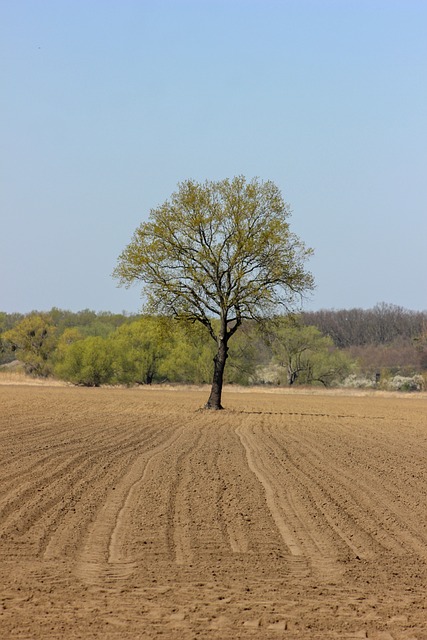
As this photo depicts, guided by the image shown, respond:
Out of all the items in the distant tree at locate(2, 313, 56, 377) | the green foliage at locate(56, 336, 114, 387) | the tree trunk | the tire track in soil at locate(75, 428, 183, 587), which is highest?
the distant tree at locate(2, 313, 56, 377)

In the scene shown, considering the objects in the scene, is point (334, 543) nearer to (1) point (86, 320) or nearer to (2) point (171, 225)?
(2) point (171, 225)

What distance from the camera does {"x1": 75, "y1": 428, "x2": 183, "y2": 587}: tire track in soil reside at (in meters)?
8.33

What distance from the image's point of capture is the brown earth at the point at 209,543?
700 centimetres

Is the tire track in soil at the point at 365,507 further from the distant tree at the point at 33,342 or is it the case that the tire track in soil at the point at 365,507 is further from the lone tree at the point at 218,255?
the distant tree at the point at 33,342

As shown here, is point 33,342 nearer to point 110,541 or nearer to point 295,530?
point 295,530

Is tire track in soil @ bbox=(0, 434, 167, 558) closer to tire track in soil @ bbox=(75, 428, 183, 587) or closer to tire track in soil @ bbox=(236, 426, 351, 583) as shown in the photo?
tire track in soil @ bbox=(75, 428, 183, 587)

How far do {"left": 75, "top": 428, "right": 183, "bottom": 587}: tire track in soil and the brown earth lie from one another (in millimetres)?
21

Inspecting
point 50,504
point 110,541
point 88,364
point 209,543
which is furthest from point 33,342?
point 209,543

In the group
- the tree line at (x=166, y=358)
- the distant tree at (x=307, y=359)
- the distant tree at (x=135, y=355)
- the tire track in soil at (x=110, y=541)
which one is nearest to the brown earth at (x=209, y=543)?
the tire track in soil at (x=110, y=541)

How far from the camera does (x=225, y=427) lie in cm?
3000

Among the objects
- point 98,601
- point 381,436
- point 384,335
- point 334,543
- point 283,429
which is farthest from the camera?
point 384,335

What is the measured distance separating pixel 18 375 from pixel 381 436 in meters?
69.1

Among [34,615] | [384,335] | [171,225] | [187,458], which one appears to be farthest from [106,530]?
[384,335]

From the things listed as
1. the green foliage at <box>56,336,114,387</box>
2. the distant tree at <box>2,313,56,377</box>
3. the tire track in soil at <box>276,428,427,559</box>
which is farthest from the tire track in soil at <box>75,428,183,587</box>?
the distant tree at <box>2,313,56,377</box>
